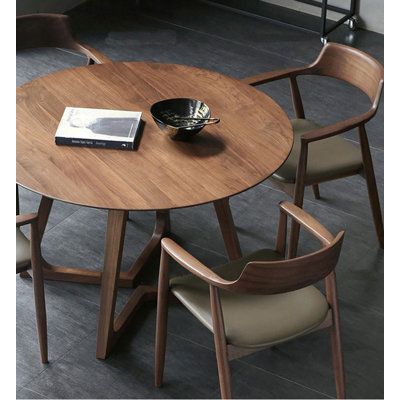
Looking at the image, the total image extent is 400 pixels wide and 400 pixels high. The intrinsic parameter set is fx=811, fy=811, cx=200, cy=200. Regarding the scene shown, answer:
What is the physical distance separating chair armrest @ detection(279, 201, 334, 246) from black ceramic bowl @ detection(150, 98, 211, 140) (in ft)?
1.39

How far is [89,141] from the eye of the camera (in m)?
2.64

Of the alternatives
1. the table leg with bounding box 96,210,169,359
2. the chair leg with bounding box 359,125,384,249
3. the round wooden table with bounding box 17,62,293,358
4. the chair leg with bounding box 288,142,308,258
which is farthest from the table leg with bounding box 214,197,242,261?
the chair leg with bounding box 359,125,384,249

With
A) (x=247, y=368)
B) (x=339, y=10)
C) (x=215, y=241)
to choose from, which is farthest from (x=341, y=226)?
(x=339, y=10)

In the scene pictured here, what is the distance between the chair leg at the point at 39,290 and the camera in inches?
97.2

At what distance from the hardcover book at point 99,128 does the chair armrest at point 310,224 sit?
55 centimetres

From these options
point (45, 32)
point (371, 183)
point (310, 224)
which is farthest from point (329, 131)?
point (45, 32)

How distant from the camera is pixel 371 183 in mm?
3205

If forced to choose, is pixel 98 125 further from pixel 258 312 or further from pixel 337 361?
pixel 337 361

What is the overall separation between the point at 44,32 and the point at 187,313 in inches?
55.3

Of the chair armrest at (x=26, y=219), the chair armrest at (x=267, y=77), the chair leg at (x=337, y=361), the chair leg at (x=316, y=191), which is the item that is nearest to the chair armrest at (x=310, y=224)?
the chair leg at (x=337, y=361)

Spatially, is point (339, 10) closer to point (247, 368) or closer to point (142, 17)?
point (142, 17)

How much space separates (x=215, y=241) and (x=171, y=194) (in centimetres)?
98

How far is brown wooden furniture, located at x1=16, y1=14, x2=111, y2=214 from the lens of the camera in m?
3.47

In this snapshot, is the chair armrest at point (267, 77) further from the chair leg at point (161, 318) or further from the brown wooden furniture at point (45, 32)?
the chair leg at point (161, 318)
